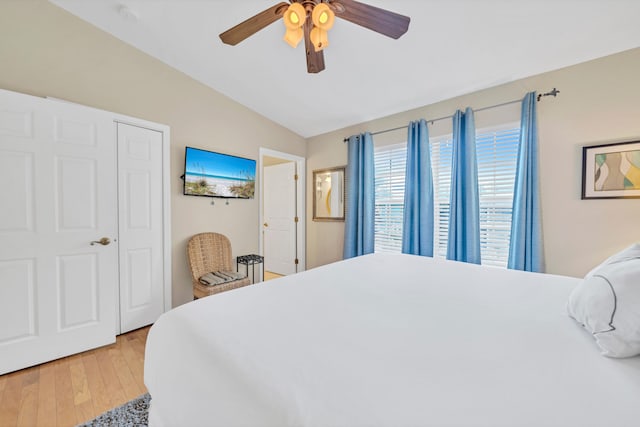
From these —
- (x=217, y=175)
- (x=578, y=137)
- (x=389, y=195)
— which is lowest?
(x=389, y=195)

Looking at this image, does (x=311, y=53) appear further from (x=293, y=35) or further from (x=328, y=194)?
(x=328, y=194)

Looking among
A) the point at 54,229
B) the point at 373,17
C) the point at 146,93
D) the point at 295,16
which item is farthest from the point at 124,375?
the point at 373,17

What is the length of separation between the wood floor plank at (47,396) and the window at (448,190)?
10.6 feet

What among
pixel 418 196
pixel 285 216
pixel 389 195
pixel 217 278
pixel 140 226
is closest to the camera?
pixel 140 226

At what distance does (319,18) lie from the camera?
143 centimetres

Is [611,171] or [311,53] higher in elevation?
[311,53]

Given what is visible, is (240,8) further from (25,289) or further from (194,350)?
(25,289)

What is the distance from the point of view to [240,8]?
2.00 meters

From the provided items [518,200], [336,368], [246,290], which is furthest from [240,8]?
[518,200]

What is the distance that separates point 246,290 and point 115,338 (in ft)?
6.19

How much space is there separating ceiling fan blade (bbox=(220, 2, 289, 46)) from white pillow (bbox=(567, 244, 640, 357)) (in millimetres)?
1967

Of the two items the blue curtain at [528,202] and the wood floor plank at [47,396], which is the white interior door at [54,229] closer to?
the wood floor plank at [47,396]

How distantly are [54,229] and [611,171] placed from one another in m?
4.48

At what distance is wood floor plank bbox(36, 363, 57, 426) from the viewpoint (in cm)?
144
